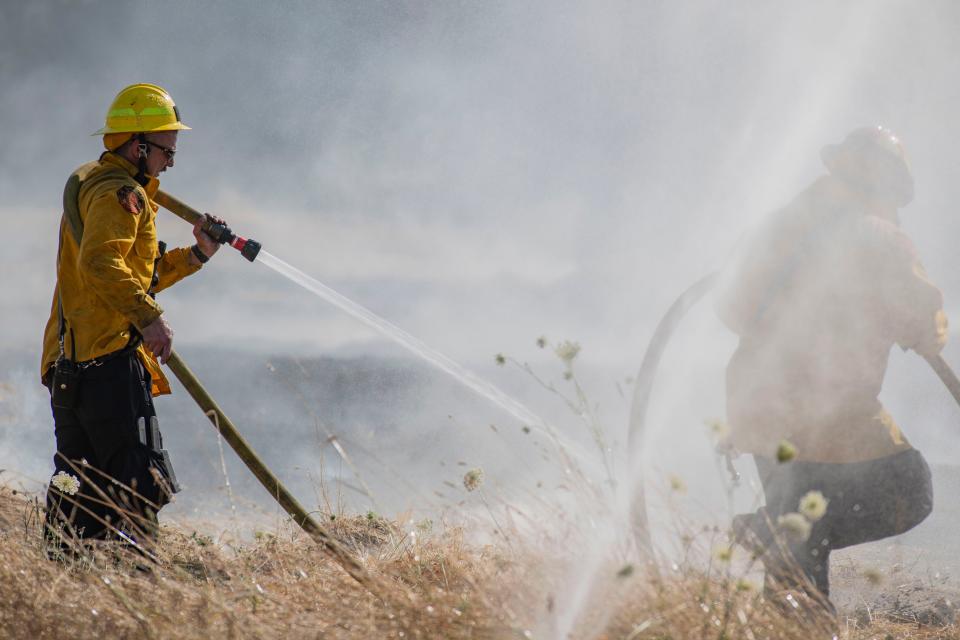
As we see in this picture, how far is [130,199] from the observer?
12.8ft

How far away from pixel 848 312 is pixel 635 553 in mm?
1564

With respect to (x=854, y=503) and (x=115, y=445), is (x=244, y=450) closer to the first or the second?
(x=115, y=445)

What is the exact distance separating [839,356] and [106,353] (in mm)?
3358

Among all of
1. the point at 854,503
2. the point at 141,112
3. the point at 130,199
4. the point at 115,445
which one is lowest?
the point at 854,503

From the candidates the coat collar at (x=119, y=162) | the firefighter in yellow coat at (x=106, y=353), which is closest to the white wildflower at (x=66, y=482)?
the firefighter in yellow coat at (x=106, y=353)

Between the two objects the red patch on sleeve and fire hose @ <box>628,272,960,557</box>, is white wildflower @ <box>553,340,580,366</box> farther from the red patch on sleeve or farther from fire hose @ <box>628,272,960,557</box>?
the red patch on sleeve

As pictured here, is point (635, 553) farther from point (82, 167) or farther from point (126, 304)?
point (82, 167)

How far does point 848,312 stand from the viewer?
147 inches

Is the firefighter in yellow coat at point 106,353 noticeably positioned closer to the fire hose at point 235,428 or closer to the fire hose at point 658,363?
the fire hose at point 235,428

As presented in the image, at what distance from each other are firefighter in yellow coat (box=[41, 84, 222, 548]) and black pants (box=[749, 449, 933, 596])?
2840mm

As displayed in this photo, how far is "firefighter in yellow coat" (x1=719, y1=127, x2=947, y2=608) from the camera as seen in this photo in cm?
370

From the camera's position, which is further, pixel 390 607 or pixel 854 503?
pixel 854 503

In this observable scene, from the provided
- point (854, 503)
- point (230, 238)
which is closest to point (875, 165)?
point (854, 503)

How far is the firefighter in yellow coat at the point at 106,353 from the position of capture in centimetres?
377
